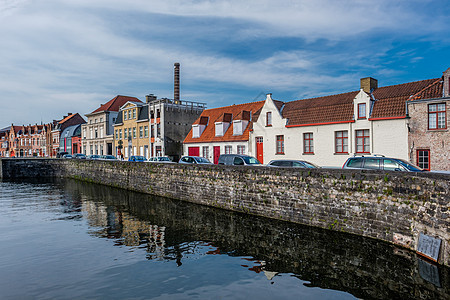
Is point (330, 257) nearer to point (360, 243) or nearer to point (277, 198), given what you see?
point (360, 243)

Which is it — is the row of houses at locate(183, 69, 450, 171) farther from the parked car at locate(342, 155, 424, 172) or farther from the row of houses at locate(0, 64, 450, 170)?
the parked car at locate(342, 155, 424, 172)

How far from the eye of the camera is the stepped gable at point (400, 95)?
21792 millimetres

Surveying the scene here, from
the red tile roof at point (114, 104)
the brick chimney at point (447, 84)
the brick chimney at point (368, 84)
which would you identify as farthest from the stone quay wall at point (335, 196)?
the red tile roof at point (114, 104)

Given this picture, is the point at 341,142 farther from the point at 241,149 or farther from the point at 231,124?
the point at 231,124

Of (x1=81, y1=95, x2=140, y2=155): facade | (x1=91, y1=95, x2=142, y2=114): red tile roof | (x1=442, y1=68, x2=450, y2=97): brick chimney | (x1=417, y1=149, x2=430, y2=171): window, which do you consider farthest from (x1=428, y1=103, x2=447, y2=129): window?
(x1=91, y1=95, x2=142, y2=114): red tile roof

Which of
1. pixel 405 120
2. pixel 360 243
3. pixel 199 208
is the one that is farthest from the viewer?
pixel 405 120

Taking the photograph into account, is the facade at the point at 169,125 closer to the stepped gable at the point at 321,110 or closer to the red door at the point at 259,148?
the red door at the point at 259,148

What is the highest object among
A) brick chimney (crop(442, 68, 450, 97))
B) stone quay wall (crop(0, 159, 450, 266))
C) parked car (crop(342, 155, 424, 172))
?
brick chimney (crop(442, 68, 450, 97))

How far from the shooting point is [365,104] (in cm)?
2492

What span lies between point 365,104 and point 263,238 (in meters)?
17.6

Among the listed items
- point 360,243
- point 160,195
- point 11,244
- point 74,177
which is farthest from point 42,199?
point 360,243

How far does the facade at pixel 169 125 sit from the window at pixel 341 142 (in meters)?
25.5

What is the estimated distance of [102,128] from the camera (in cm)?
6100

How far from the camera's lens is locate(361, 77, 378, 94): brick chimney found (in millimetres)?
26578
